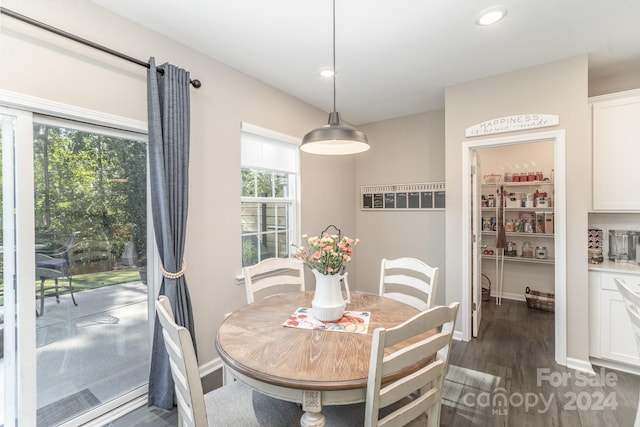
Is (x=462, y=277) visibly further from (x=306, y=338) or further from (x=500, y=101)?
(x=306, y=338)

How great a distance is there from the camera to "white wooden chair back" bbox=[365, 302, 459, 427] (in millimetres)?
1004

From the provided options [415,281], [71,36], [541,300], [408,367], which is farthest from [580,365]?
[71,36]

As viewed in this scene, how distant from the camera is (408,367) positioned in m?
1.17

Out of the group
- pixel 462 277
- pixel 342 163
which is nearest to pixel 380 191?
pixel 342 163

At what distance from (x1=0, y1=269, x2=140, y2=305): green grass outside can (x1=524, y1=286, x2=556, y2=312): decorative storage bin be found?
185 inches

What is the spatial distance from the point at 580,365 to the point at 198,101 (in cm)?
397

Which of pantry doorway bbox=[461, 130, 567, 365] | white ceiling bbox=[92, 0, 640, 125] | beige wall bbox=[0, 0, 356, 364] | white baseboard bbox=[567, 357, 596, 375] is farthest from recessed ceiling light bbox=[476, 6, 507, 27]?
white baseboard bbox=[567, 357, 596, 375]

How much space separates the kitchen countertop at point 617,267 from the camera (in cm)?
244

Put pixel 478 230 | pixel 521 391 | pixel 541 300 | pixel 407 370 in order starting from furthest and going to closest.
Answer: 1. pixel 541 300
2. pixel 478 230
3. pixel 521 391
4. pixel 407 370

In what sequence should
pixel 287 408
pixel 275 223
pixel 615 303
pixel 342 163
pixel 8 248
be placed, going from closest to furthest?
pixel 287 408 → pixel 8 248 → pixel 615 303 → pixel 275 223 → pixel 342 163

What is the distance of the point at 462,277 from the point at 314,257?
217 cm

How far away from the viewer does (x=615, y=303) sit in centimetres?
247

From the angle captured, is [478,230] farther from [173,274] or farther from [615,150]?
[173,274]

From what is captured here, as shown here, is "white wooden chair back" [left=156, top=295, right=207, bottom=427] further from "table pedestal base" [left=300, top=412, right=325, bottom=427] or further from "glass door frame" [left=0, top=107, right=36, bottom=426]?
"glass door frame" [left=0, top=107, right=36, bottom=426]
